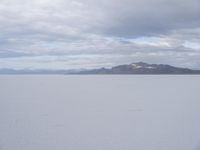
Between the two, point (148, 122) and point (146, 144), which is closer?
point (146, 144)

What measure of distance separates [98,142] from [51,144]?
1.43 meters

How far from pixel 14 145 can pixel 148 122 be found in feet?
18.7

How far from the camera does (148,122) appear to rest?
12586 mm

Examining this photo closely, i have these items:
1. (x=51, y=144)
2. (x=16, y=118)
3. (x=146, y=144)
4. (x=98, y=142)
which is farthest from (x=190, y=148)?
(x=16, y=118)

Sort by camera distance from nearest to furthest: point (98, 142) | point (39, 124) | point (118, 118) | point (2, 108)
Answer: point (98, 142) → point (39, 124) → point (118, 118) → point (2, 108)

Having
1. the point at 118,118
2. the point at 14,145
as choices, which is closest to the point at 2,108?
the point at 118,118

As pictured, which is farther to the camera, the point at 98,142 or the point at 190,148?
the point at 98,142

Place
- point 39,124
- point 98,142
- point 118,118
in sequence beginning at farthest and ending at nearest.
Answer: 1. point 118,118
2. point 39,124
3. point 98,142

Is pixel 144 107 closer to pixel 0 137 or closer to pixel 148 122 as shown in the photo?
pixel 148 122

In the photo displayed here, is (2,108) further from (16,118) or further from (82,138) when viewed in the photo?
(82,138)

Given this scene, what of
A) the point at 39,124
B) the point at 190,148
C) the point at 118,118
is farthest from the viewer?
the point at 118,118

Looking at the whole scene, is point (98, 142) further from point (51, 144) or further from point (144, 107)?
point (144, 107)

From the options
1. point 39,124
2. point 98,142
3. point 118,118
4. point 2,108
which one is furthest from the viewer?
point 2,108

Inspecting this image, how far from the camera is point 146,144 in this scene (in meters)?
9.34
